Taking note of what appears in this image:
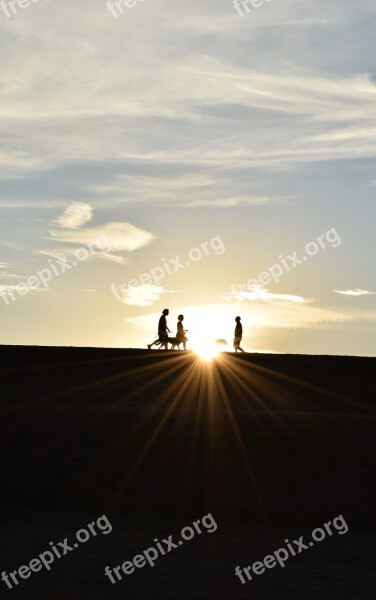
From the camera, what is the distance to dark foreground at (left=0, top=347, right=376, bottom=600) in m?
12.5

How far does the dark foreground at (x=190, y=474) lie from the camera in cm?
1253

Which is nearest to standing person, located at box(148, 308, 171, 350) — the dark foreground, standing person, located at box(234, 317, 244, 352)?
standing person, located at box(234, 317, 244, 352)

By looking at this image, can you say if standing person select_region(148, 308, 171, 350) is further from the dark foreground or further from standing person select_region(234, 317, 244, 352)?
the dark foreground

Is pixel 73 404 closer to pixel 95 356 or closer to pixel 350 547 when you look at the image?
pixel 95 356

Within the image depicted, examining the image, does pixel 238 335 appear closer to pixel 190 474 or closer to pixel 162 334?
pixel 162 334

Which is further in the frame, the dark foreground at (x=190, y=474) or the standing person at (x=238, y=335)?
the standing person at (x=238, y=335)

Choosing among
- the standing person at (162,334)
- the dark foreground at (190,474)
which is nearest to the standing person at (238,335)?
the standing person at (162,334)

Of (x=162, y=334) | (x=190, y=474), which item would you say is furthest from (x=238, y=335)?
(x=190, y=474)

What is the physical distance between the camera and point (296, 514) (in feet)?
57.5

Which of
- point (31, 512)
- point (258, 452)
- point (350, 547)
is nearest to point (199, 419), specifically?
point (258, 452)

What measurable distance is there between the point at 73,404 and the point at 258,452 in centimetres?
556

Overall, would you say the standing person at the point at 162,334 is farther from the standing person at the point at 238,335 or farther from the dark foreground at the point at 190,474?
the dark foreground at the point at 190,474

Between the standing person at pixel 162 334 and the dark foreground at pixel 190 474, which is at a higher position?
the standing person at pixel 162 334

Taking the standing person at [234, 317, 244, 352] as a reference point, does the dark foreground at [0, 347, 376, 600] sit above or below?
below
